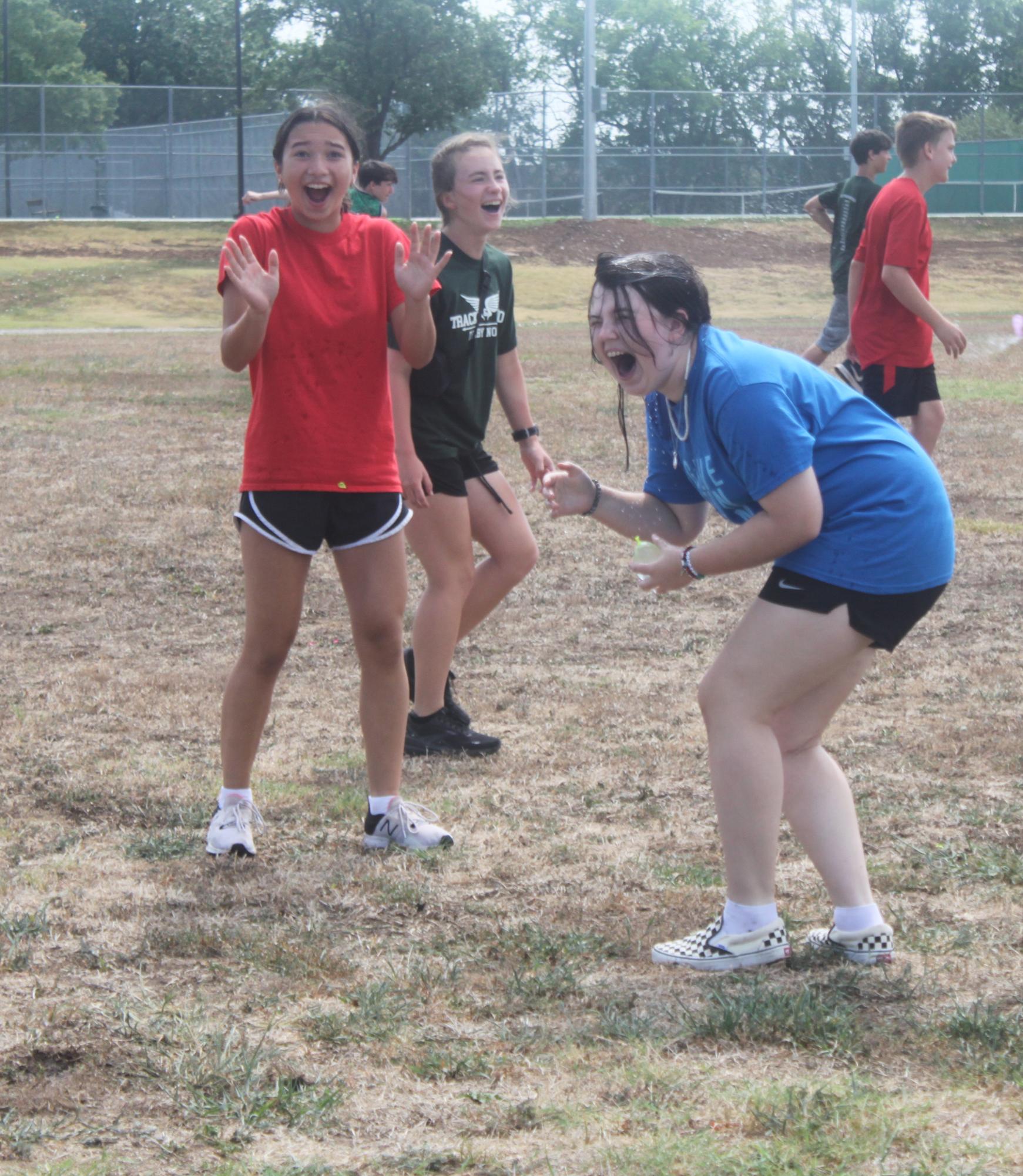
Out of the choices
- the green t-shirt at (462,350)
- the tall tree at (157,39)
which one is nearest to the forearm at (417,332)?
the green t-shirt at (462,350)

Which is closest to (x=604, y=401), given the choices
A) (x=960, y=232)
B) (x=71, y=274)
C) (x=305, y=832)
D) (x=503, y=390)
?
(x=503, y=390)

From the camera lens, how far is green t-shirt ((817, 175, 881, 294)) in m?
9.52

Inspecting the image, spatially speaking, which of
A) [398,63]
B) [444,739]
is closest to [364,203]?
[444,739]

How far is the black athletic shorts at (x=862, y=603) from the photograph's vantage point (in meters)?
2.97

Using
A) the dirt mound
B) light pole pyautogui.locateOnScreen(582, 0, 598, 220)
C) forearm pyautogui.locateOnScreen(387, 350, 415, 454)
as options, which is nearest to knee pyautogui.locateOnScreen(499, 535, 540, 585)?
forearm pyautogui.locateOnScreen(387, 350, 415, 454)

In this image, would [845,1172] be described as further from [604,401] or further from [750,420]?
[604,401]

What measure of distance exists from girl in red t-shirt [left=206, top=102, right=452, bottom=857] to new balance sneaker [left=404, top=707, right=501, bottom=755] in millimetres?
879

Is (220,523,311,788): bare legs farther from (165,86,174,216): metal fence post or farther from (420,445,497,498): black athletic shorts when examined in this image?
(165,86,174,216): metal fence post

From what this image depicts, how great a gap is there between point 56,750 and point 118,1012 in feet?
6.47

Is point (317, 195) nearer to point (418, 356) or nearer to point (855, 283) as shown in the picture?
point (418, 356)

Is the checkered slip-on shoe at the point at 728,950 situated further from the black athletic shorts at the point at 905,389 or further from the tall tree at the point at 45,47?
the tall tree at the point at 45,47

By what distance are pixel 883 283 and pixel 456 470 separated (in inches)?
129

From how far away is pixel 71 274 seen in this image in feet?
98.0

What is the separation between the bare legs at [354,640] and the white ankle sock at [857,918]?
52.0 inches
